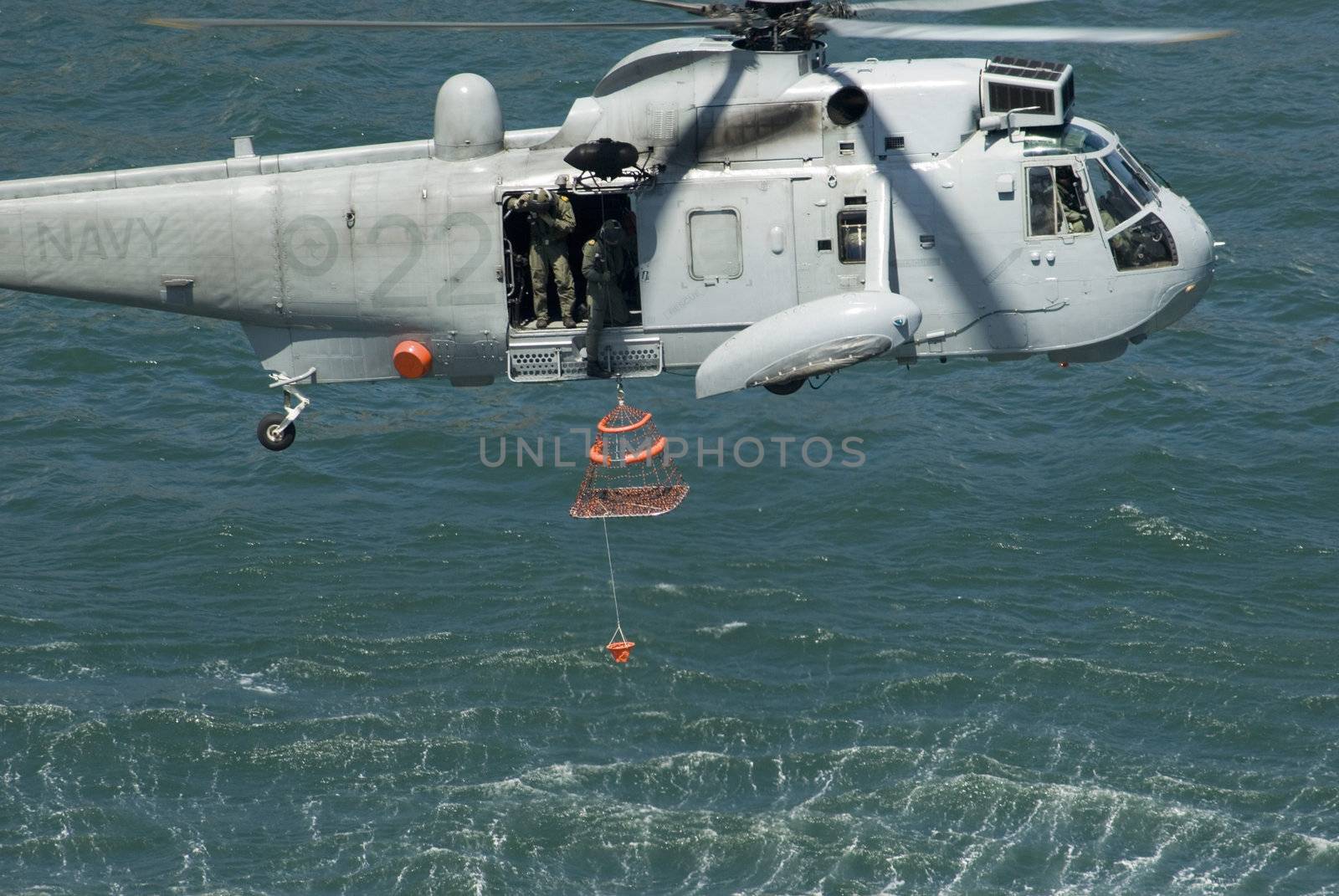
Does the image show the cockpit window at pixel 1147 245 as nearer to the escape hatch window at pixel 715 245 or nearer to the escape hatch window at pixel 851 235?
the escape hatch window at pixel 851 235

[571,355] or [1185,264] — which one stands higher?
[1185,264]

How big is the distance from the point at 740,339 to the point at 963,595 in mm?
12008

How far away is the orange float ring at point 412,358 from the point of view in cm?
2423

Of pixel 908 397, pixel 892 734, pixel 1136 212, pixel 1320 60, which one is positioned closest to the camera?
pixel 1136 212

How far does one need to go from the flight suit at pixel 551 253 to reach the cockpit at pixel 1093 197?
21.1ft

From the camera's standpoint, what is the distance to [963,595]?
106ft

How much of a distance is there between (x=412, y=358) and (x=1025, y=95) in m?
9.32

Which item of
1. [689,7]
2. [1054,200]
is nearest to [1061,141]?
[1054,200]

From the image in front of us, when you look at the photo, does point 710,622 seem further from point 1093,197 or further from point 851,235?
point 1093,197

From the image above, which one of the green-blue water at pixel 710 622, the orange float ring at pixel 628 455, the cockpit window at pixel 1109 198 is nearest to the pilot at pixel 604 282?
the orange float ring at pixel 628 455

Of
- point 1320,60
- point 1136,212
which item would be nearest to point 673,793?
point 1136,212

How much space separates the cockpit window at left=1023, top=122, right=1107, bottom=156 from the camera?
923 inches

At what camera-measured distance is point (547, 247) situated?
2375 cm

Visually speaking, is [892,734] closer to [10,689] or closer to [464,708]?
[464,708]
